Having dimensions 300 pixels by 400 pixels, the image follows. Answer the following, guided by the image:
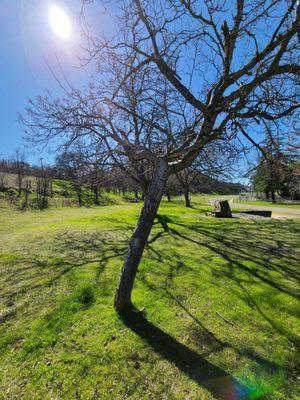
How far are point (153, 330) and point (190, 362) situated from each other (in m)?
0.71

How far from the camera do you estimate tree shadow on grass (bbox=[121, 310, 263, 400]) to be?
240 cm

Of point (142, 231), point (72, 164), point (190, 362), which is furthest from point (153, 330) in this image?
point (72, 164)

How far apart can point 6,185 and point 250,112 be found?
33.1 meters

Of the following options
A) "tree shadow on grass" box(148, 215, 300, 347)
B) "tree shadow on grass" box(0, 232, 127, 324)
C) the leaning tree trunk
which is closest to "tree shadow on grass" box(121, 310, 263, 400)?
the leaning tree trunk

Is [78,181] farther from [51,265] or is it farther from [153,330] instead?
[153,330]

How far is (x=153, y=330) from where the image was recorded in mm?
3365

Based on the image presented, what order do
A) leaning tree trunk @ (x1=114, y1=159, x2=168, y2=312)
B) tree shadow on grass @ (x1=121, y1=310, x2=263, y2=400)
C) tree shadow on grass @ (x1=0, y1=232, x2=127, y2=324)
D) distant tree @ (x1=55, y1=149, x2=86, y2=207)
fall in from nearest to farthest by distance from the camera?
tree shadow on grass @ (x1=121, y1=310, x2=263, y2=400)
leaning tree trunk @ (x1=114, y1=159, x2=168, y2=312)
tree shadow on grass @ (x1=0, y1=232, x2=127, y2=324)
distant tree @ (x1=55, y1=149, x2=86, y2=207)

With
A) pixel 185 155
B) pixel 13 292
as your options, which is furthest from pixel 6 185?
pixel 185 155

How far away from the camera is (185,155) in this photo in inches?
153

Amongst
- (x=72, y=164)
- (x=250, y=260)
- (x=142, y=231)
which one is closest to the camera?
(x=142, y=231)

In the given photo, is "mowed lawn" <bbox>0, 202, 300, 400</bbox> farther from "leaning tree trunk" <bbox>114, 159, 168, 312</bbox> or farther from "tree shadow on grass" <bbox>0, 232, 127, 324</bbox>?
"leaning tree trunk" <bbox>114, 159, 168, 312</bbox>

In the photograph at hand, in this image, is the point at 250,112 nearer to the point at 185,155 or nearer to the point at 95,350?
the point at 185,155

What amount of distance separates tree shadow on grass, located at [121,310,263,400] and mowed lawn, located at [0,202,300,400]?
12mm

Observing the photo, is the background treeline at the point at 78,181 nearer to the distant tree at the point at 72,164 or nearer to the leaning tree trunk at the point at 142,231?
the distant tree at the point at 72,164
